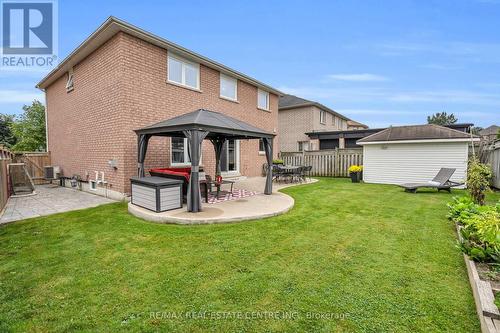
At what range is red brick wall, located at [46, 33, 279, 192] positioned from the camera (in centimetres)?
848

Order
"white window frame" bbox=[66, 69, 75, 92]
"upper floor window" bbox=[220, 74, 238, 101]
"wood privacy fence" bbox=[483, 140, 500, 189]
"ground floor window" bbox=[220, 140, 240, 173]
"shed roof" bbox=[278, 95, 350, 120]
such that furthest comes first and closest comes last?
"shed roof" bbox=[278, 95, 350, 120]
"ground floor window" bbox=[220, 140, 240, 173]
"upper floor window" bbox=[220, 74, 238, 101]
"white window frame" bbox=[66, 69, 75, 92]
"wood privacy fence" bbox=[483, 140, 500, 189]

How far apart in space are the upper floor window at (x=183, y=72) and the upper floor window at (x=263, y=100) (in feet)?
16.6

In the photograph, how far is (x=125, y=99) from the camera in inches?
330

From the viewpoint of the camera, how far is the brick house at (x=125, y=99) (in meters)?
8.48

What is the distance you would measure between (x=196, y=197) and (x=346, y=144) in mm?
18507

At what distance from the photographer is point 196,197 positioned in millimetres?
6270

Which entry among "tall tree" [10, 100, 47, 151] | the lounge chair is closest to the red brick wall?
the lounge chair

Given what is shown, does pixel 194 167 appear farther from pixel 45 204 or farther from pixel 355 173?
pixel 355 173

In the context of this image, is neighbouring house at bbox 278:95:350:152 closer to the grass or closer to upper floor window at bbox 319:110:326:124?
upper floor window at bbox 319:110:326:124

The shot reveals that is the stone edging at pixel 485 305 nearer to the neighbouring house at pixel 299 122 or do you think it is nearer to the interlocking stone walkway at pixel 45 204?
the interlocking stone walkway at pixel 45 204

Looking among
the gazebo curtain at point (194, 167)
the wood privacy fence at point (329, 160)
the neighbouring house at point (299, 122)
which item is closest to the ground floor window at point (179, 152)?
the gazebo curtain at point (194, 167)

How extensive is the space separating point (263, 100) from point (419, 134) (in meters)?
8.74


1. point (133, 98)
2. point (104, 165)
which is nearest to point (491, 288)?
point (133, 98)

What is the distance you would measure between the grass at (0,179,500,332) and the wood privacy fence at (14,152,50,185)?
9.75 meters
